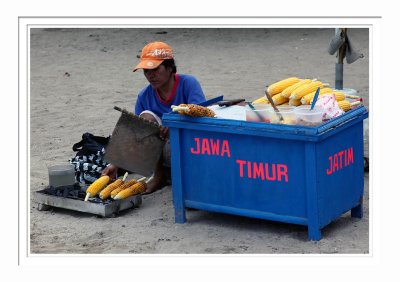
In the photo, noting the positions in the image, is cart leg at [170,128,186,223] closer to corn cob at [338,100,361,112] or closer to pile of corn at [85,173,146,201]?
pile of corn at [85,173,146,201]

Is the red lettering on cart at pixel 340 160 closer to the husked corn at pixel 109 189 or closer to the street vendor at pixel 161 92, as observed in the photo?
the street vendor at pixel 161 92

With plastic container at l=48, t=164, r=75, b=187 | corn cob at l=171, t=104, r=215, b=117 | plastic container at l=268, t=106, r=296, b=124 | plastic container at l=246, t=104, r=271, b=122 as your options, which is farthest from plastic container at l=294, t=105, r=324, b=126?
plastic container at l=48, t=164, r=75, b=187

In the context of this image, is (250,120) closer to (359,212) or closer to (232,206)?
(232,206)

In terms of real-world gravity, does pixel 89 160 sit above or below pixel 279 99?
below

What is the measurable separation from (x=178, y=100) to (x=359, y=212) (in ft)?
5.67

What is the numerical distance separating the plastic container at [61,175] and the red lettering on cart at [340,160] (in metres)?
2.20

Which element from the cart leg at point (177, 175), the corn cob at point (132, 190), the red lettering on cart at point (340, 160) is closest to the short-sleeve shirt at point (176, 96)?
the corn cob at point (132, 190)

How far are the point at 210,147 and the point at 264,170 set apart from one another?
1.47 feet

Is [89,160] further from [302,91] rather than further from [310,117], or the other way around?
[310,117]

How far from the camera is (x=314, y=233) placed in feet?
17.7

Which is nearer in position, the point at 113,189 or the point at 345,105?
the point at 345,105

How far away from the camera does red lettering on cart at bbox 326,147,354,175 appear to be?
5387mm

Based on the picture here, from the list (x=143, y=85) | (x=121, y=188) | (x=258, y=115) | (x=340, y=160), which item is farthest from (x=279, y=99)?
(x=143, y=85)

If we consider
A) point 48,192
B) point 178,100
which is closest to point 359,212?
point 178,100
